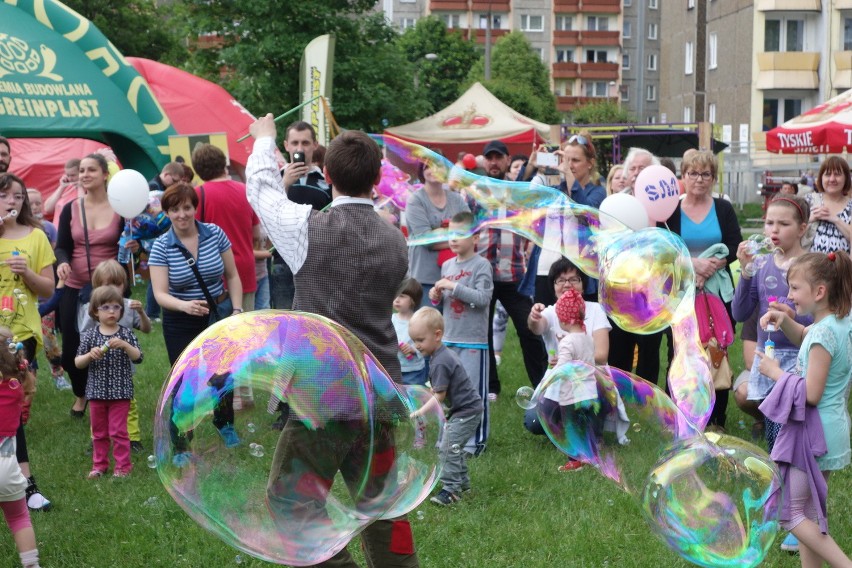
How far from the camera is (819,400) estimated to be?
449 centimetres

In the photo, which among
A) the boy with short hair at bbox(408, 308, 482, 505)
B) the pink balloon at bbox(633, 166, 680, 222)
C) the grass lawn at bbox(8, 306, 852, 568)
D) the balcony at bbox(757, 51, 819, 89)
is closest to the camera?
the grass lawn at bbox(8, 306, 852, 568)

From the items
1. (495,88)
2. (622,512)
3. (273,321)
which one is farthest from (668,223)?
(495,88)

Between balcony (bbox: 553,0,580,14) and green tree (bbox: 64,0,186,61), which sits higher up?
balcony (bbox: 553,0,580,14)

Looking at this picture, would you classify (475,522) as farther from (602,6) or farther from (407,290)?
(602,6)

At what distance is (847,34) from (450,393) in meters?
39.1

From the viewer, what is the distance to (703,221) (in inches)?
275

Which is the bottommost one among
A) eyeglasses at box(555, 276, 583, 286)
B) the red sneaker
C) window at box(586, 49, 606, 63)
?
the red sneaker

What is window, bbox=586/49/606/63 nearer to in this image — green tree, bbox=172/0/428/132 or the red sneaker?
green tree, bbox=172/0/428/132

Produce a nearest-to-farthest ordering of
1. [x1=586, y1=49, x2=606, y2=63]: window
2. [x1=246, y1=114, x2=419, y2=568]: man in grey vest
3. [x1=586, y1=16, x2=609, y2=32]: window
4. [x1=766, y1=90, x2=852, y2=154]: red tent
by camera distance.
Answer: [x1=246, y1=114, x2=419, y2=568]: man in grey vest < [x1=766, y1=90, x2=852, y2=154]: red tent < [x1=586, y1=49, x2=606, y2=63]: window < [x1=586, y1=16, x2=609, y2=32]: window

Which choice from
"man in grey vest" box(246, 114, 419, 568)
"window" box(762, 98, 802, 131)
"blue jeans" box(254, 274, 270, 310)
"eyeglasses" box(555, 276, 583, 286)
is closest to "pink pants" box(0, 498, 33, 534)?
"man in grey vest" box(246, 114, 419, 568)

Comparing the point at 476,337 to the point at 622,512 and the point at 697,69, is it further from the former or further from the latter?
the point at 697,69

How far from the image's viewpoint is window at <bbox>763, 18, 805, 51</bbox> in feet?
134

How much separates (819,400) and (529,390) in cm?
131

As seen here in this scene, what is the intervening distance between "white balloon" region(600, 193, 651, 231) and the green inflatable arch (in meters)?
9.61
